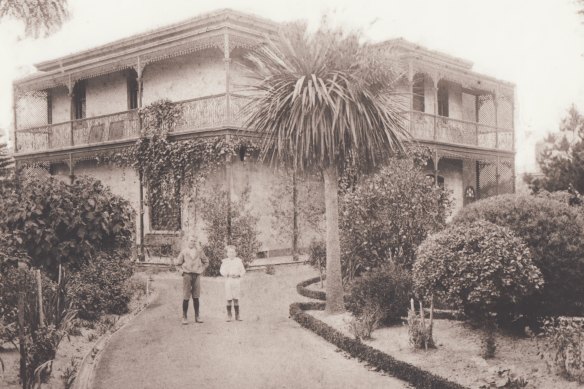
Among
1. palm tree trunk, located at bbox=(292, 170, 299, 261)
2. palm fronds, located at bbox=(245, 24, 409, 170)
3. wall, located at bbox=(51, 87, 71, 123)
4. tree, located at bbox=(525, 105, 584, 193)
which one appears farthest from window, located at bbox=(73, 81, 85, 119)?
tree, located at bbox=(525, 105, 584, 193)

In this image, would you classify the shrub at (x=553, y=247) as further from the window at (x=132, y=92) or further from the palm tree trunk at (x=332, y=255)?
the window at (x=132, y=92)

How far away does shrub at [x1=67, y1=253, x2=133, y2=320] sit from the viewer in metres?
10.2

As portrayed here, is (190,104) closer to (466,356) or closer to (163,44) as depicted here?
(163,44)

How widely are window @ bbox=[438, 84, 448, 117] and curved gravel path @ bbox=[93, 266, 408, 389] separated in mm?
15299

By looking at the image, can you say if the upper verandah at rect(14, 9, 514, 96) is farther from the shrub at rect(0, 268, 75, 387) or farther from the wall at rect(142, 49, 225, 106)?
the shrub at rect(0, 268, 75, 387)

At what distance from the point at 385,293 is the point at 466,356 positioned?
2037 millimetres

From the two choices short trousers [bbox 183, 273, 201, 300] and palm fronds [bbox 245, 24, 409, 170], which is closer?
palm fronds [bbox 245, 24, 409, 170]

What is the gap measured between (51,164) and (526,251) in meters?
21.5

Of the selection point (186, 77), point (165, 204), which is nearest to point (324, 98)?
point (165, 204)

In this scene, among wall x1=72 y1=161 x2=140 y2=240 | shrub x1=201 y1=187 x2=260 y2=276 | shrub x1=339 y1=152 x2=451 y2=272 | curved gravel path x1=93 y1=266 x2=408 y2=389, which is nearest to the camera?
curved gravel path x1=93 y1=266 x2=408 y2=389

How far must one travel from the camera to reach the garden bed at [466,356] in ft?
21.2

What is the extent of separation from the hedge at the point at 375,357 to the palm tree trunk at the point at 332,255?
0.55 metres

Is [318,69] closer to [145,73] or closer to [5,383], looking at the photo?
[5,383]

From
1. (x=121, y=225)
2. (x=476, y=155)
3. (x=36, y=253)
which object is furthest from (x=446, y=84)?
(x=36, y=253)
